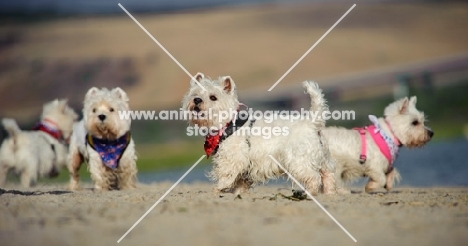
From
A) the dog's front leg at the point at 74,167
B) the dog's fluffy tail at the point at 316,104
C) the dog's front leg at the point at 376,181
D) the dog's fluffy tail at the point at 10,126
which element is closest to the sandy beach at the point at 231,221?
the dog's fluffy tail at the point at 316,104

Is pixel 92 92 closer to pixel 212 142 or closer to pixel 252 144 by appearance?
pixel 212 142

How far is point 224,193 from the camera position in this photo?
40.2 ft

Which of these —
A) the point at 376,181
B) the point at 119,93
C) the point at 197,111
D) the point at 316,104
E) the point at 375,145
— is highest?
the point at 119,93

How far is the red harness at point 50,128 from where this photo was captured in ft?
56.7

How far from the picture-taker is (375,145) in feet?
45.5

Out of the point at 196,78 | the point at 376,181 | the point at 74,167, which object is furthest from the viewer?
the point at 74,167

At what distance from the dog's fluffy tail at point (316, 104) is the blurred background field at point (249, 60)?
21074mm

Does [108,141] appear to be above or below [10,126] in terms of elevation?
below

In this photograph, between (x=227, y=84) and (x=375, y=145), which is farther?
(x=375, y=145)

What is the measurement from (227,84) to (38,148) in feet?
19.7

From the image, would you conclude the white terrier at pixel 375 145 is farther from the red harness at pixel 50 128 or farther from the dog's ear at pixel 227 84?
the red harness at pixel 50 128

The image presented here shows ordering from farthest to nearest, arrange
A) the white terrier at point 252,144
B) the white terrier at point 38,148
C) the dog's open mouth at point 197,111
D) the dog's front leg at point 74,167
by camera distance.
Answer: the white terrier at point 38,148
the dog's front leg at point 74,167
the dog's open mouth at point 197,111
the white terrier at point 252,144

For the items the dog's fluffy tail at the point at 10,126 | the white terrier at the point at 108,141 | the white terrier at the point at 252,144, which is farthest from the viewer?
the dog's fluffy tail at the point at 10,126

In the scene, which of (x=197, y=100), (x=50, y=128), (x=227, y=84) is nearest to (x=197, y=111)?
(x=197, y=100)
